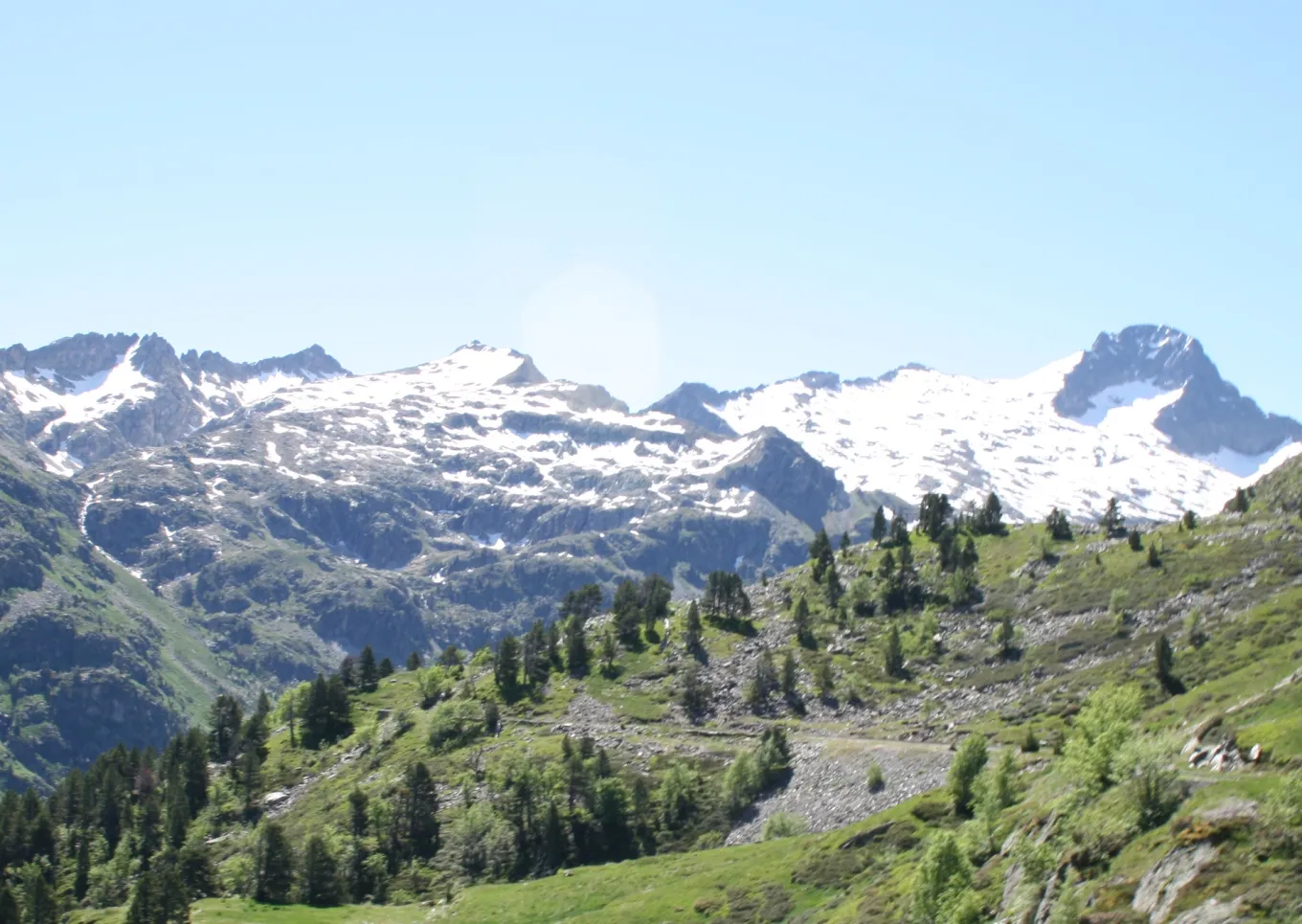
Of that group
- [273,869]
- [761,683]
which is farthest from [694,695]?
[273,869]

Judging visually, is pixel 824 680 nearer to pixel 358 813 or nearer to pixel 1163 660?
pixel 1163 660

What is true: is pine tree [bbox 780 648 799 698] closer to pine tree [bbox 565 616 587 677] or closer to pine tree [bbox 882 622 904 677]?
pine tree [bbox 882 622 904 677]

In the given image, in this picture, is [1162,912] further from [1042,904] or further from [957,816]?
[957,816]

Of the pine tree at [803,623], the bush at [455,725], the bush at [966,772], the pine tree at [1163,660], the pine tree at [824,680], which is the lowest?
the bush at [966,772]

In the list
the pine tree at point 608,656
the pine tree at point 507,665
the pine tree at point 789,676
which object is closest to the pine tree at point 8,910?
the pine tree at point 507,665

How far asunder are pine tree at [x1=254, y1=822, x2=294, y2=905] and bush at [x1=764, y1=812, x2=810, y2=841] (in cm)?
5363

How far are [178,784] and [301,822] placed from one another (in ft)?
94.4

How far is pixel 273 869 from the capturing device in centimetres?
12888

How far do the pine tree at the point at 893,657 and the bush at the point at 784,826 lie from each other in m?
49.2

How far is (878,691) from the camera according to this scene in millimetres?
168000

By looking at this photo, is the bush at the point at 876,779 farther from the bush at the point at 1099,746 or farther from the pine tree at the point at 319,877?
the pine tree at the point at 319,877

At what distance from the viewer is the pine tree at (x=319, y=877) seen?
128625 mm

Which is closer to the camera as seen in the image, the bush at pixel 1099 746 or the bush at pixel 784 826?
the bush at pixel 1099 746

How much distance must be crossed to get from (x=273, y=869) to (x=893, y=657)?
9190 centimetres
